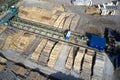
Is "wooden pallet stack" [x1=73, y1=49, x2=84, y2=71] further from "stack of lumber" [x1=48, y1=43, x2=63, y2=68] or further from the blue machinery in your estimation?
"stack of lumber" [x1=48, y1=43, x2=63, y2=68]

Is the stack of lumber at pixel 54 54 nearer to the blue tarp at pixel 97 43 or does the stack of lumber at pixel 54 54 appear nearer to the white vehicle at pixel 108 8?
the blue tarp at pixel 97 43

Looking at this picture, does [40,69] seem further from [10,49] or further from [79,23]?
[79,23]

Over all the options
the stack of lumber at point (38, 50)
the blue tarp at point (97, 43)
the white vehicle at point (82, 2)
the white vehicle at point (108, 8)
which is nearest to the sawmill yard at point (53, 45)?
the stack of lumber at point (38, 50)

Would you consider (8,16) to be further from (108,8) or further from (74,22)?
(108,8)

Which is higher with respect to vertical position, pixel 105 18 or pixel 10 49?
pixel 105 18

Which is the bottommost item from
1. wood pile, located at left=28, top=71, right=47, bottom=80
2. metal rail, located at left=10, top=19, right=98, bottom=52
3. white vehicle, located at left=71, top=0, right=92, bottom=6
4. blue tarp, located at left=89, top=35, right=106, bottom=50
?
wood pile, located at left=28, top=71, right=47, bottom=80

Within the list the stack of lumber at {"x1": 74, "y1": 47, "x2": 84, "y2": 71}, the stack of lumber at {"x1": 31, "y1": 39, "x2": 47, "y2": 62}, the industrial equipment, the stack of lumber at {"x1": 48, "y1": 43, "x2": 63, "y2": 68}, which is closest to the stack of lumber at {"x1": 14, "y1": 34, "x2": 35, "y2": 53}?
the stack of lumber at {"x1": 31, "y1": 39, "x2": 47, "y2": 62}

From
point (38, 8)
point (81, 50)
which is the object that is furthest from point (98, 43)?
point (38, 8)
